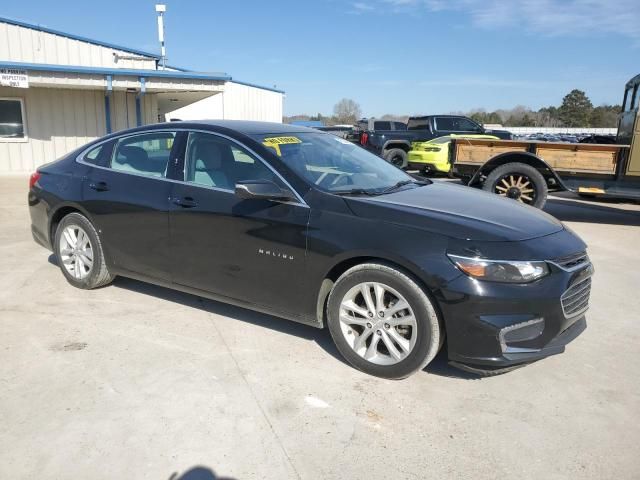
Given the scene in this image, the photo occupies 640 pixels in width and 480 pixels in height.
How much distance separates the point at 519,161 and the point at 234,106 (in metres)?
22.7

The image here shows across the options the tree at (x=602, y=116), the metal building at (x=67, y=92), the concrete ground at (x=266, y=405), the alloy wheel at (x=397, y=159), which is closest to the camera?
the concrete ground at (x=266, y=405)

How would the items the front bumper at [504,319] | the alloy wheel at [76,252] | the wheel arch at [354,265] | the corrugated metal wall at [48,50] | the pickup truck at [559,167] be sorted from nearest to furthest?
the front bumper at [504,319]
the wheel arch at [354,265]
the alloy wheel at [76,252]
the pickup truck at [559,167]
the corrugated metal wall at [48,50]

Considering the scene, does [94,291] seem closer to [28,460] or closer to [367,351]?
[28,460]

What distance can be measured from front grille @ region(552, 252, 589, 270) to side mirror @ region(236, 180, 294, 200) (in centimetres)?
174

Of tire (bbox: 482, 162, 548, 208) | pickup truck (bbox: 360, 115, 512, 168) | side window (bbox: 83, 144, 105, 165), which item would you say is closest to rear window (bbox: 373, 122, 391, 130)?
pickup truck (bbox: 360, 115, 512, 168)

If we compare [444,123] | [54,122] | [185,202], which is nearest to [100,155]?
[185,202]

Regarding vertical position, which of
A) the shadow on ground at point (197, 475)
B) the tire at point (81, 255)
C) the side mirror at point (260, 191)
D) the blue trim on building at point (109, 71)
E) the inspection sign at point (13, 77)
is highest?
the blue trim on building at point (109, 71)

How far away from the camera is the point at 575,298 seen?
127 inches

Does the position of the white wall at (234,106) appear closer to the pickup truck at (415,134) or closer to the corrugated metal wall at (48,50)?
the corrugated metal wall at (48,50)

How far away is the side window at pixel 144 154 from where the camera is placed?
13.9 feet

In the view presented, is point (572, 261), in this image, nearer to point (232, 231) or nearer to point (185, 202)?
point (232, 231)

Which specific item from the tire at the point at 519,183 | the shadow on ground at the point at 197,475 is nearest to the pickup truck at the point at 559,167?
the tire at the point at 519,183

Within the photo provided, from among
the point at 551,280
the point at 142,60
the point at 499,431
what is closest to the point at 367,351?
the point at 499,431

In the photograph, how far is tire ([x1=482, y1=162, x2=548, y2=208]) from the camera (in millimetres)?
8773
